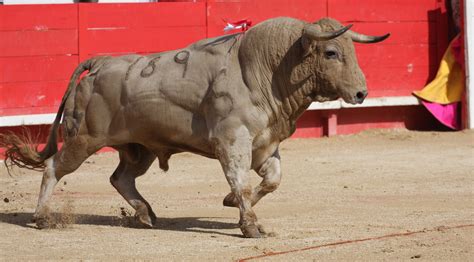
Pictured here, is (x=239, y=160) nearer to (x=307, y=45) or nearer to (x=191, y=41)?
(x=307, y=45)

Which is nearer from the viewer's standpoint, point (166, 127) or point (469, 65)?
point (166, 127)

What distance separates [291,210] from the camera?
25.6 feet

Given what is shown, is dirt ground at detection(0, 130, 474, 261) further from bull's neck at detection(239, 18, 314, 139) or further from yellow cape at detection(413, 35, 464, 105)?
yellow cape at detection(413, 35, 464, 105)

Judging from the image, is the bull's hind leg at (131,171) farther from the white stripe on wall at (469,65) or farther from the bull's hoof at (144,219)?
the white stripe on wall at (469,65)

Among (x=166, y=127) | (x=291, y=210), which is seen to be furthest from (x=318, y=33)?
(x=291, y=210)

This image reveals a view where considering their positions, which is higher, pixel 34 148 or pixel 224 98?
pixel 224 98

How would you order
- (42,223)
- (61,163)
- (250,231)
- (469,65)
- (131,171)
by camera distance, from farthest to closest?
(469,65), (131,171), (61,163), (42,223), (250,231)

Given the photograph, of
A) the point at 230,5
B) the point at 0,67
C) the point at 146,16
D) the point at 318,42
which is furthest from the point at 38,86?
the point at 318,42

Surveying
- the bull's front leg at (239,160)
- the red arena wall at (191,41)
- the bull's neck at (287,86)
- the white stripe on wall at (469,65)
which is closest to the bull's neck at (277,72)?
the bull's neck at (287,86)

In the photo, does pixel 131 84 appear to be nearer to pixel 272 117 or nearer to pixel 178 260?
pixel 272 117

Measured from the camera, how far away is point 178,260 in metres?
5.99

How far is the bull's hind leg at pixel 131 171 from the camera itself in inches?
289

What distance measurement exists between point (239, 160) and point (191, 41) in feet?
16.9

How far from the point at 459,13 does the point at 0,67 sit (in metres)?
4.68
